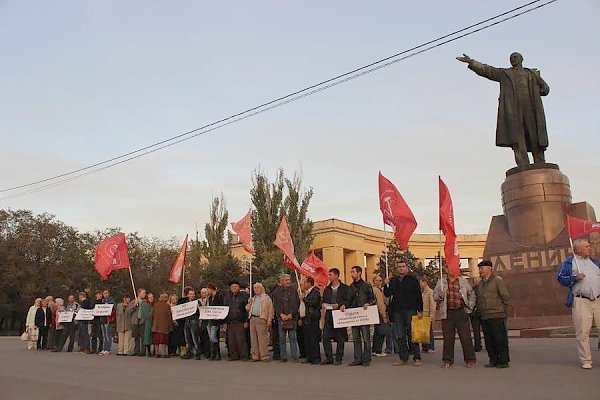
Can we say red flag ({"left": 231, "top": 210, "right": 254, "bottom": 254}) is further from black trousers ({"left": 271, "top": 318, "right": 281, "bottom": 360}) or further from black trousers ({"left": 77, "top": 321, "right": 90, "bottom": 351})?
black trousers ({"left": 77, "top": 321, "right": 90, "bottom": 351})

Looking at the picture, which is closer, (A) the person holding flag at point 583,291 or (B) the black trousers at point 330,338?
(A) the person holding flag at point 583,291

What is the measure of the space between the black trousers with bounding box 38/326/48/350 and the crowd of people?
1.08 m

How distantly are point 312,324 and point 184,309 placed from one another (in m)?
4.07

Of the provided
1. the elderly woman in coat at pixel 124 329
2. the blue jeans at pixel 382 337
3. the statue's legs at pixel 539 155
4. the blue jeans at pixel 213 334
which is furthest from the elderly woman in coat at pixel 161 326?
the statue's legs at pixel 539 155

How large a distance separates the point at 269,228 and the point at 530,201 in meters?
28.9

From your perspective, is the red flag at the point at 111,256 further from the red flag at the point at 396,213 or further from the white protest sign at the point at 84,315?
the red flag at the point at 396,213

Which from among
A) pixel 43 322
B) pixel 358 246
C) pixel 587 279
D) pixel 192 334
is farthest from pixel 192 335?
pixel 358 246

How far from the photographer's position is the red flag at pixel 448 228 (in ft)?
37.9

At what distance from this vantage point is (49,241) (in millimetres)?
48500

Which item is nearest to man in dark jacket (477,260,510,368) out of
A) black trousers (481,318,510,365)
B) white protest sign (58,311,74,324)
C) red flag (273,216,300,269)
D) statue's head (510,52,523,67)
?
black trousers (481,318,510,365)

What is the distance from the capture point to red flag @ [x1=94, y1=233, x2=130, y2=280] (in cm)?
1789

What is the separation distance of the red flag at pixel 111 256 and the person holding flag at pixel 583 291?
502 inches

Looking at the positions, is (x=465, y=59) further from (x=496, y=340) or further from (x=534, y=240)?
(x=496, y=340)

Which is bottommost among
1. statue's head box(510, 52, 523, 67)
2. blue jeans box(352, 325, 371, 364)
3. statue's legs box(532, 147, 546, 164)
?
blue jeans box(352, 325, 371, 364)
